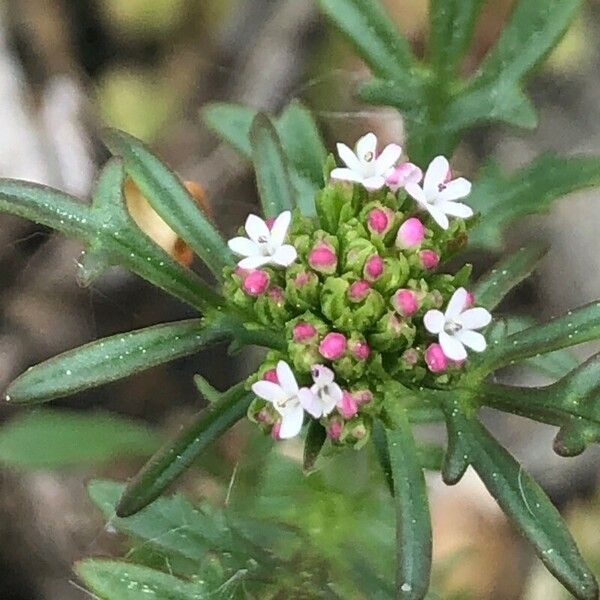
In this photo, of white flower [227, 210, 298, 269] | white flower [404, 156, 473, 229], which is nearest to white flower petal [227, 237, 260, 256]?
white flower [227, 210, 298, 269]

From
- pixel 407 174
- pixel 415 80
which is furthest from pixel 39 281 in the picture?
pixel 407 174

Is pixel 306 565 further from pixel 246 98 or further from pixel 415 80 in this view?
pixel 246 98

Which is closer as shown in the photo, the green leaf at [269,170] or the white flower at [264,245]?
the white flower at [264,245]

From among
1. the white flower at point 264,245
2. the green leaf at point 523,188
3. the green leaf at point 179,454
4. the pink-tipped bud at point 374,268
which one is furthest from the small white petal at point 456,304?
the green leaf at point 523,188

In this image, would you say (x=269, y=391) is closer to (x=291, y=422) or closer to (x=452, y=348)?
(x=291, y=422)

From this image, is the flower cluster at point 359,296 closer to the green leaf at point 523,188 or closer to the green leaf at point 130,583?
the green leaf at point 130,583

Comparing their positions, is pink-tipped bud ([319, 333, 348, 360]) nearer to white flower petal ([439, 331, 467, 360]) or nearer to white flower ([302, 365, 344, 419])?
white flower ([302, 365, 344, 419])
